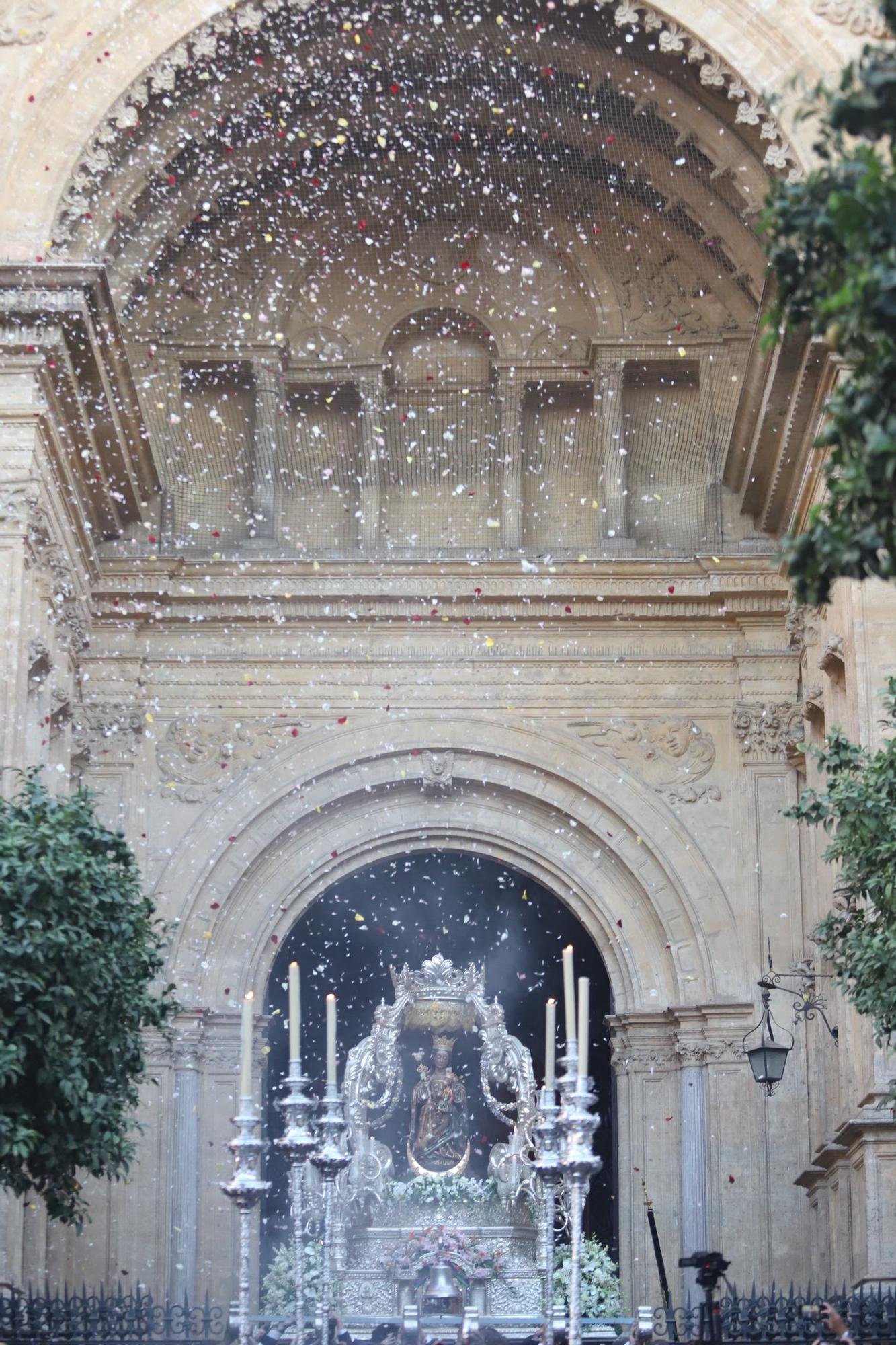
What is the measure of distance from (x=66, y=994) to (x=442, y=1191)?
763cm

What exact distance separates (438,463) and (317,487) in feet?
3.93

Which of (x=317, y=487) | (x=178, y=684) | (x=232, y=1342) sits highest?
(x=317, y=487)

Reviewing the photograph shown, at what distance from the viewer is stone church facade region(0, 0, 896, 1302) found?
58.2ft

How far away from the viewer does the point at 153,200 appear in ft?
62.4

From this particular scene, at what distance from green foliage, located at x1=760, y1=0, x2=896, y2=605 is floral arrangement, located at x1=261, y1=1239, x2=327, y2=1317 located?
11.3 meters

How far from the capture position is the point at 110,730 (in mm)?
19750

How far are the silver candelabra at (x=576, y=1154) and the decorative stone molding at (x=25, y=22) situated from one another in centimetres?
1101

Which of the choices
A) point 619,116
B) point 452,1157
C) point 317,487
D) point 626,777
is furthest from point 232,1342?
point 619,116

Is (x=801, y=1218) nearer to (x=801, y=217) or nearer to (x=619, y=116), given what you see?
(x=619, y=116)

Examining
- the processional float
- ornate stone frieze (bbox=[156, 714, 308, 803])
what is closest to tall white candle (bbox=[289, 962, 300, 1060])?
the processional float

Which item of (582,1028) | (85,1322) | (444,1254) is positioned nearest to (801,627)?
(444,1254)

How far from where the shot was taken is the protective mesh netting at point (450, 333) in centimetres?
2000

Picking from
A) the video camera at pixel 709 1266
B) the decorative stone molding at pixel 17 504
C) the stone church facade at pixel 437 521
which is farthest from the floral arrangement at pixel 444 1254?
the decorative stone molding at pixel 17 504

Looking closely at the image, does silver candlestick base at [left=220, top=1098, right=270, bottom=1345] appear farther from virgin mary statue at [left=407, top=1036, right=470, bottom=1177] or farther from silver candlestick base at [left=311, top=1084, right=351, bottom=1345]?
virgin mary statue at [left=407, top=1036, right=470, bottom=1177]
